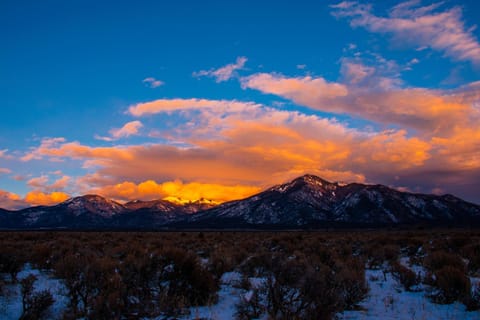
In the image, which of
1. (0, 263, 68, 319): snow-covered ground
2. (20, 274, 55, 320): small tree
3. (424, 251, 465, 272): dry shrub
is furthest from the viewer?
(424, 251, 465, 272): dry shrub

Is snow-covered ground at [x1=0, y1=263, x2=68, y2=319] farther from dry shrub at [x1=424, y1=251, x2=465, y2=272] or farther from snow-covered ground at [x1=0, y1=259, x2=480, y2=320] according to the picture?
dry shrub at [x1=424, y1=251, x2=465, y2=272]

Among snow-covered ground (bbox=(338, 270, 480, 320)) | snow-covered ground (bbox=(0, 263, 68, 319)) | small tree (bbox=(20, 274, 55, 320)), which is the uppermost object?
small tree (bbox=(20, 274, 55, 320))

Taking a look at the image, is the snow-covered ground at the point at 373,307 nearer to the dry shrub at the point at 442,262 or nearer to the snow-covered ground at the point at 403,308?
the snow-covered ground at the point at 403,308

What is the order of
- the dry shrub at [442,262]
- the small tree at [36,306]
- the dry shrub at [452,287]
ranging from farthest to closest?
the dry shrub at [442,262]
the dry shrub at [452,287]
the small tree at [36,306]

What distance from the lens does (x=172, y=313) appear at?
28.2 feet

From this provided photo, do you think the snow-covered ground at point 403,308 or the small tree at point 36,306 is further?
the snow-covered ground at point 403,308

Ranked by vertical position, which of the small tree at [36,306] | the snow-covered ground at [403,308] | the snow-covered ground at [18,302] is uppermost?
the small tree at [36,306]

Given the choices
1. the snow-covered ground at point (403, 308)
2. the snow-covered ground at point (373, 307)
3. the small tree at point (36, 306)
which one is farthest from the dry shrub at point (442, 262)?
the small tree at point (36, 306)

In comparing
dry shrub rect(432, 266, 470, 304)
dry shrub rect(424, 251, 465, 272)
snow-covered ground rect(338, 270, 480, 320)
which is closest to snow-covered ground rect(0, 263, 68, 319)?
snow-covered ground rect(338, 270, 480, 320)

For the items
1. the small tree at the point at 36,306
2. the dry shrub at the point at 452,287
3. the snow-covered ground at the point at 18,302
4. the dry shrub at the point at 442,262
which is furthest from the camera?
the dry shrub at the point at 442,262

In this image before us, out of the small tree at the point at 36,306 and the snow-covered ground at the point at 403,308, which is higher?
the small tree at the point at 36,306

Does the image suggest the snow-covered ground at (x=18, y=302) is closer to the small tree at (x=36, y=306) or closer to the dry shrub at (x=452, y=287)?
the small tree at (x=36, y=306)

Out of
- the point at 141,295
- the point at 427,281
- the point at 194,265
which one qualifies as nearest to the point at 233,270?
the point at 194,265

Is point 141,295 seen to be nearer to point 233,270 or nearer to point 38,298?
point 38,298
